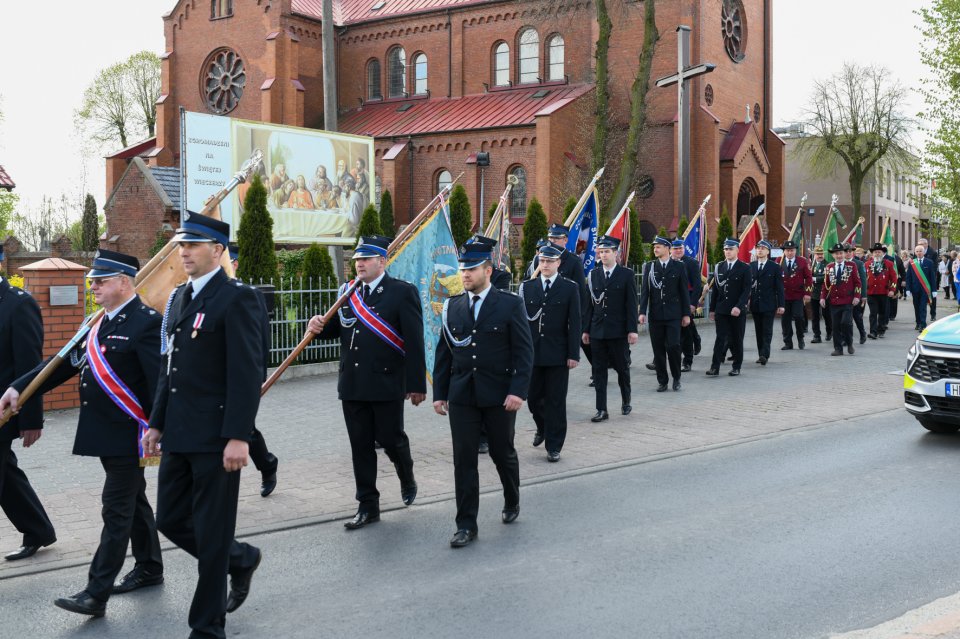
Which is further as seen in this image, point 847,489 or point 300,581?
point 847,489

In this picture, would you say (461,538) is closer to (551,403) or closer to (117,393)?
(117,393)

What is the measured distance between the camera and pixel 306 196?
22.0m

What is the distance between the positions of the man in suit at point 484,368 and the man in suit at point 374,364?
25 centimetres

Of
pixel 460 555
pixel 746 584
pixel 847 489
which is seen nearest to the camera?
pixel 746 584

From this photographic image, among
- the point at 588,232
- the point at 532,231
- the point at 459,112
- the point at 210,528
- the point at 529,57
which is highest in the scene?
the point at 529,57

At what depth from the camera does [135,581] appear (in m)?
5.18

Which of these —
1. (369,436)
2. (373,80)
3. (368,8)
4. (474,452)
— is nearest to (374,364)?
(369,436)

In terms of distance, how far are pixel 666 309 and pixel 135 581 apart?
31.0ft

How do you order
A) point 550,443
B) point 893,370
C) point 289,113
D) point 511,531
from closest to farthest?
1. point 511,531
2. point 550,443
3. point 893,370
4. point 289,113

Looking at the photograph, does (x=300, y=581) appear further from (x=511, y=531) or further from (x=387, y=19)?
(x=387, y=19)

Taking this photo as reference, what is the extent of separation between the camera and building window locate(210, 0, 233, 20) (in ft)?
148

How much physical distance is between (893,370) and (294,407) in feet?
30.7

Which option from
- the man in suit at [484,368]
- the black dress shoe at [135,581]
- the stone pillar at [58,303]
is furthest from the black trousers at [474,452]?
the stone pillar at [58,303]

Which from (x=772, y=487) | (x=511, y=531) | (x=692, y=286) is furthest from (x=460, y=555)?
(x=692, y=286)
